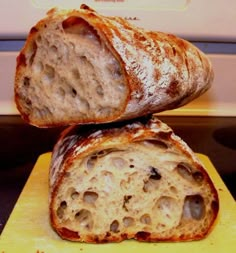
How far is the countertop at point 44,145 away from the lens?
101 cm

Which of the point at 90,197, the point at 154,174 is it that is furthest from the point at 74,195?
the point at 154,174

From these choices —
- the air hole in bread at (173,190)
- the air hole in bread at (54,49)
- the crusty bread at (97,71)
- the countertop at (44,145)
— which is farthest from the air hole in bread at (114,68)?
the countertop at (44,145)

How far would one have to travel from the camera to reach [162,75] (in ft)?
2.51

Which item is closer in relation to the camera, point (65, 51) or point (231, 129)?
point (65, 51)

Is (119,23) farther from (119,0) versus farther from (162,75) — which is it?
(119,0)

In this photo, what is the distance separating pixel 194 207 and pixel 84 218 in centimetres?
17

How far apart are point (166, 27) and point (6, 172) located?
505 mm

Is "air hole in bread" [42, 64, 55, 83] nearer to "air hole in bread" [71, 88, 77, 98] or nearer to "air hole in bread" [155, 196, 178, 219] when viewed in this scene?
"air hole in bread" [71, 88, 77, 98]

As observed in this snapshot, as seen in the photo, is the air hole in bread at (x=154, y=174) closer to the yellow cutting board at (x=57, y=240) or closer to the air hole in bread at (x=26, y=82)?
the yellow cutting board at (x=57, y=240)

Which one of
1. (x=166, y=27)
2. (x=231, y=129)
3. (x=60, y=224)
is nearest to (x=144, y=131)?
(x=60, y=224)

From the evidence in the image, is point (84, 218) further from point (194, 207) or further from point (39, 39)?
point (39, 39)

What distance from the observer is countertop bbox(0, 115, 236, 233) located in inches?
39.7

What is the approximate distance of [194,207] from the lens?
32.9 inches

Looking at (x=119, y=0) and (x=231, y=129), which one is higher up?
(x=119, y=0)
